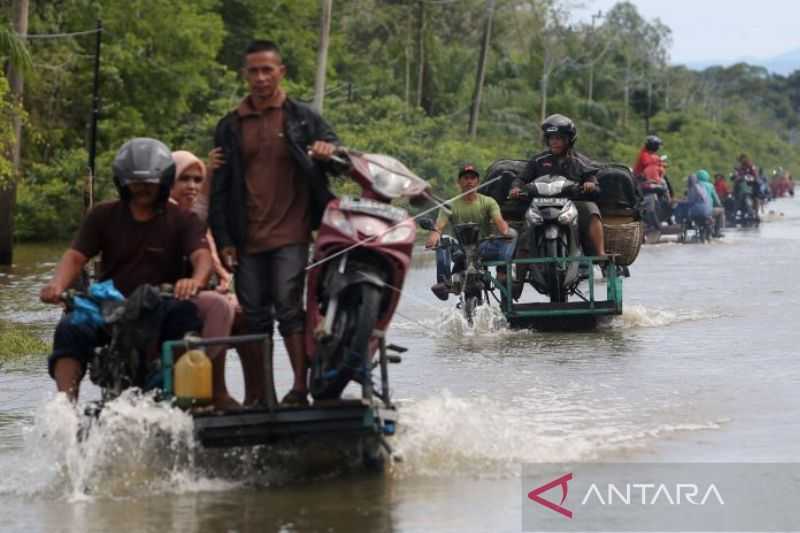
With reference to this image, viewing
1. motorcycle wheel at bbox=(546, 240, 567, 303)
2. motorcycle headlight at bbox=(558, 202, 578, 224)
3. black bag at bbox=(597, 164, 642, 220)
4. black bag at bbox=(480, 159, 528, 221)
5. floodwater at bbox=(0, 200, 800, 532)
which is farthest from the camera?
black bag at bbox=(480, 159, 528, 221)

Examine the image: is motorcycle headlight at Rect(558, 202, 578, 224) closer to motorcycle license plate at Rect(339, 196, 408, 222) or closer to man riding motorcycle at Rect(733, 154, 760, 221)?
motorcycle license plate at Rect(339, 196, 408, 222)

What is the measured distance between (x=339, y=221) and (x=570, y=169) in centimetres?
730

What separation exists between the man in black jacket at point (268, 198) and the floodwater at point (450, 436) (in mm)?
675

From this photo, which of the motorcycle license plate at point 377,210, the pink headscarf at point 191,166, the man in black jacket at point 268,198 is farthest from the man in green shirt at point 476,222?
the motorcycle license plate at point 377,210

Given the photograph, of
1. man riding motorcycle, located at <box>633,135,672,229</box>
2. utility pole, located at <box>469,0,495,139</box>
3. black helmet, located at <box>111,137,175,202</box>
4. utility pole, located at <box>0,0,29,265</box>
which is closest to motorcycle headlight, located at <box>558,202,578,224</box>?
black helmet, located at <box>111,137,175,202</box>

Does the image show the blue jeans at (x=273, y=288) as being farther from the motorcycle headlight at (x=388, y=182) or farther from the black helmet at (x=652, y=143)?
the black helmet at (x=652, y=143)

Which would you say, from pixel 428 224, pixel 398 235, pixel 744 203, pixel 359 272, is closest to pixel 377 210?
pixel 398 235

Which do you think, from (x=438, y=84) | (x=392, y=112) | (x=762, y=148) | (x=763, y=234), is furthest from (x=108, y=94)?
(x=762, y=148)

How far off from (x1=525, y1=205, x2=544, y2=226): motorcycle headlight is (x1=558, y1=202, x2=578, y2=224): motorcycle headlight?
0.54ft

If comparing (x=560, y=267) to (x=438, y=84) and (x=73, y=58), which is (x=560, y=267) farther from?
(x=438, y=84)

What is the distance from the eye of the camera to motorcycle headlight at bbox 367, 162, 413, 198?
8805 mm

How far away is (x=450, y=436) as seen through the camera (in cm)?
907

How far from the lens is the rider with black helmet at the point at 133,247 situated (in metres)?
8.68

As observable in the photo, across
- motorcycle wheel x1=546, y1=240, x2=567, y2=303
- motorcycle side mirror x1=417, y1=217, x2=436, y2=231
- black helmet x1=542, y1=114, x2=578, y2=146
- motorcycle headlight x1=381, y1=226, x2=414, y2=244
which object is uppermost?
black helmet x1=542, y1=114, x2=578, y2=146
